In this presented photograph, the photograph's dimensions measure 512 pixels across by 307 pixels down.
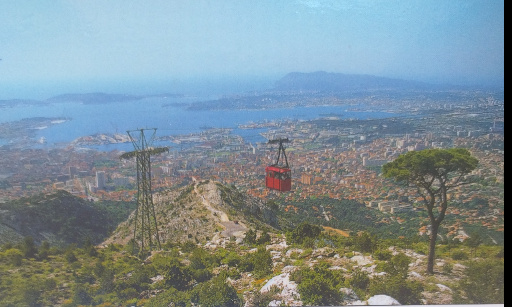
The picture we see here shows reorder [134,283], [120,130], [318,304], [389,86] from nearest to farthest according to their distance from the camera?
[318,304] < [134,283] < [120,130] < [389,86]

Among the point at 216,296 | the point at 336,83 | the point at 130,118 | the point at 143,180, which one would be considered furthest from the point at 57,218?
the point at 336,83

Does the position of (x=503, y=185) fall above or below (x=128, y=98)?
below

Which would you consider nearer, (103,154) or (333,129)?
(103,154)

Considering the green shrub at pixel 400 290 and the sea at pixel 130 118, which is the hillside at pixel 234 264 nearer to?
the green shrub at pixel 400 290

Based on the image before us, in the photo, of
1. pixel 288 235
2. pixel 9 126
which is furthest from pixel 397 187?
pixel 9 126

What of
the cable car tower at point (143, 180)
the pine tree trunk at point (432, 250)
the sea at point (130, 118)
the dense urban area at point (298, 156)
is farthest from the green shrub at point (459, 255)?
the cable car tower at point (143, 180)

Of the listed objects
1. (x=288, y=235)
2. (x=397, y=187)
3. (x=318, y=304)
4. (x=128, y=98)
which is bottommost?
(x=318, y=304)

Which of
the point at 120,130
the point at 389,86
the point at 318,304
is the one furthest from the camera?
the point at 389,86

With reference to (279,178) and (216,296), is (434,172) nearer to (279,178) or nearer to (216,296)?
(279,178)

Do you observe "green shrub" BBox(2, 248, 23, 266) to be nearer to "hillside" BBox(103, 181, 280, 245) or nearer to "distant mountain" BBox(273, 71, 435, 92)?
"hillside" BBox(103, 181, 280, 245)

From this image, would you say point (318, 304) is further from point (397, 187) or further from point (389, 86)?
point (389, 86)
